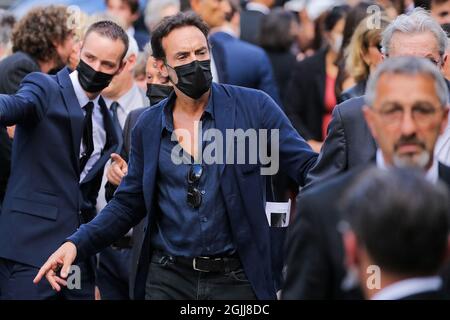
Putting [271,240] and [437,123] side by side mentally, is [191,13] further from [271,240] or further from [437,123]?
[437,123]

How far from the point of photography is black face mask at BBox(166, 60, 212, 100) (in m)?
5.95

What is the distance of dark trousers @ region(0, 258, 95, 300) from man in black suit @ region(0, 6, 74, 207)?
3.72ft

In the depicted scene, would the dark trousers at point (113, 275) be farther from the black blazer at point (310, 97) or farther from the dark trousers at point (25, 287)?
the black blazer at point (310, 97)

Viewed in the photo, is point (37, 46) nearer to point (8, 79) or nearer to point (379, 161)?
point (8, 79)

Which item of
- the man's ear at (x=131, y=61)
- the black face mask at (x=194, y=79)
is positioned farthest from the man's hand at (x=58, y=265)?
the man's ear at (x=131, y=61)

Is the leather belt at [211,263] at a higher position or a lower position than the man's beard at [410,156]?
lower

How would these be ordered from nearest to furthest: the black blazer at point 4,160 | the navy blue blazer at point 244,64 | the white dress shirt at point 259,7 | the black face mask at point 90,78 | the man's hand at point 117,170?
the man's hand at point 117,170
the black face mask at point 90,78
the black blazer at point 4,160
the navy blue blazer at point 244,64
the white dress shirt at point 259,7

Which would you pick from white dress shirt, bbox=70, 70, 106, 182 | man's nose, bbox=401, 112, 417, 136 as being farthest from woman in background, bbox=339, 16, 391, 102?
man's nose, bbox=401, 112, 417, 136

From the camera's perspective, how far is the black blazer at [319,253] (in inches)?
140

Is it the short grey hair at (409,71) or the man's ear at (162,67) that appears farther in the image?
the man's ear at (162,67)

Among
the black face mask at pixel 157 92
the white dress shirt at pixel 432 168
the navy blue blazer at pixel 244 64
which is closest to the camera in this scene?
the white dress shirt at pixel 432 168

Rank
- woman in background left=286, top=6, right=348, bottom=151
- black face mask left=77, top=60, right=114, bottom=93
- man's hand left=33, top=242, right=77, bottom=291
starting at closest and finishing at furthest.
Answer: man's hand left=33, top=242, right=77, bottom=291 → black face mask left=77, top=60, right=114, bottom=93 → woman in background left=286, top=6, right=348, bottom=151

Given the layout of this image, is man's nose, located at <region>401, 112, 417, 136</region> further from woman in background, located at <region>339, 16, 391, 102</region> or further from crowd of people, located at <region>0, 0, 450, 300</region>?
woman in background, located at <region>339, 16, 391, 102</region>

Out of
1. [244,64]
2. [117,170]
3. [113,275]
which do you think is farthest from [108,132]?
[244,64]
